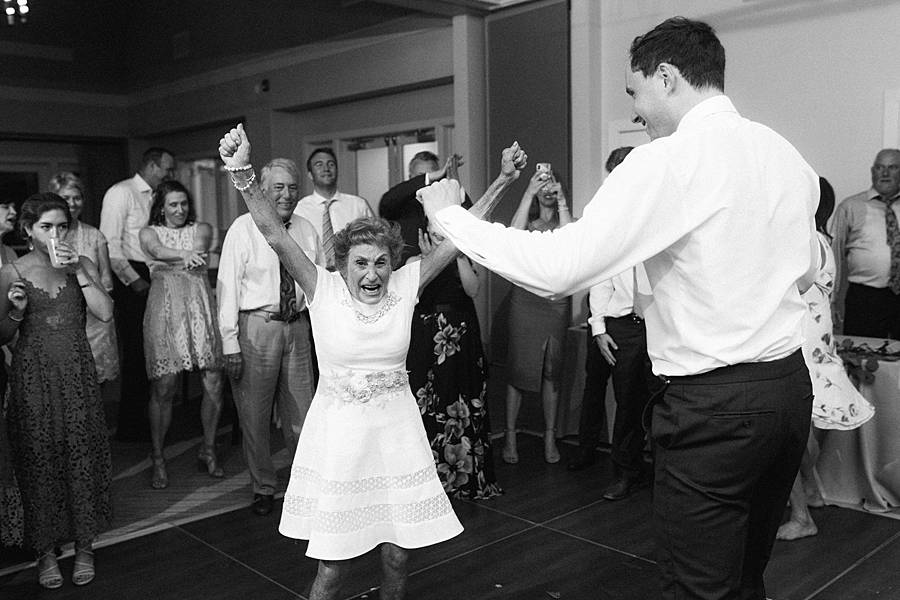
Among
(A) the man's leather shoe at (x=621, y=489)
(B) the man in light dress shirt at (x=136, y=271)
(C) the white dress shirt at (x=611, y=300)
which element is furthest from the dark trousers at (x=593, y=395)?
(B) the man in light dress shirt at (x=136, y=271)

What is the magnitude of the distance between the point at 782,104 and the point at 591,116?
3.53ft

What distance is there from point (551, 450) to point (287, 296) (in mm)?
1697

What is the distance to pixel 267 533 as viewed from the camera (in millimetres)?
3553

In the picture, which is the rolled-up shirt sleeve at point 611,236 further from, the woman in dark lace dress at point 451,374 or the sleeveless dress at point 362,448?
the woman in dark lace dress at point 451,374

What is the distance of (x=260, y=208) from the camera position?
2328 mm

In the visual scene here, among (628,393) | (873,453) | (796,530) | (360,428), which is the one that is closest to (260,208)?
(360,428)

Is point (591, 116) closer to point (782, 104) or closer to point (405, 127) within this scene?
point (782, 104)

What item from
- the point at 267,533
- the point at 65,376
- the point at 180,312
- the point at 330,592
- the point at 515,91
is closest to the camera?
the point at 330,592

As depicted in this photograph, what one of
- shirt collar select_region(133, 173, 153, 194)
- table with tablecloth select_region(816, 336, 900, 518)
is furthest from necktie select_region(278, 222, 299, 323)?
table with tablecloth select_region(816, 336, 900, 518)

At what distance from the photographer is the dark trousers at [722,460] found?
160 cm

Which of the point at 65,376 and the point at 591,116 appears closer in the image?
the point at 65,376

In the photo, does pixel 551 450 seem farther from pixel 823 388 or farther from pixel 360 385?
pixel 360 385

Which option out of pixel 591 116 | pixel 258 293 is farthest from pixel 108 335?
pixel 591 116

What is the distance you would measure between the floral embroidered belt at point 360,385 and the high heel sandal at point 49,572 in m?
1.41
